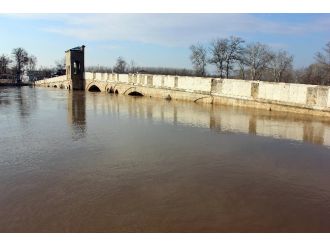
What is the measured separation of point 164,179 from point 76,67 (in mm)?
40021

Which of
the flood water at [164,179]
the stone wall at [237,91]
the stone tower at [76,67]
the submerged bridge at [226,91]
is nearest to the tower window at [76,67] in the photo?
the stone tower at [76,67]

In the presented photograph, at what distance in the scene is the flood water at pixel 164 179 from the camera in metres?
5.30

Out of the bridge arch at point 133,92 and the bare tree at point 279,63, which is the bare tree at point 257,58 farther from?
the bridge arch at point 133,92

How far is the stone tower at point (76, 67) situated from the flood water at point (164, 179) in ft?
98.6

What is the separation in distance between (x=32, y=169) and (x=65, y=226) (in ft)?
10.3

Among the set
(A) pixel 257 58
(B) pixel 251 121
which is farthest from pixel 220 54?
(B) pixel 251 121

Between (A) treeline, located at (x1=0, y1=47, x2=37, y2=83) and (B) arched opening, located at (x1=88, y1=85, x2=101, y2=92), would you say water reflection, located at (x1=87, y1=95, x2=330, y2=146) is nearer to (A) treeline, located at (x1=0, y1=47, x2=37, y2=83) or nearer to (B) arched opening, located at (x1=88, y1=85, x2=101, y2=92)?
(B) arched opening, located at (x1=88, y1=85, x2=101, y2=92)

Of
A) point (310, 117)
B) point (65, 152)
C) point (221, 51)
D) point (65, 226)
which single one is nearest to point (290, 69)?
point (221, 51)

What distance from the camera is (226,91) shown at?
21906mm

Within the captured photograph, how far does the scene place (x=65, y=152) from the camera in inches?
369

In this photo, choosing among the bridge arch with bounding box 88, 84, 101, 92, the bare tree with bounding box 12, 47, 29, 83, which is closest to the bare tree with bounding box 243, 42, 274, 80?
the bridge arch with bounding box 88, 84, 101, 92

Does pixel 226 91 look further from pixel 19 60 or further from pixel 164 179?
pixel 19 60

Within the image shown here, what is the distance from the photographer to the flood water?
209 inches

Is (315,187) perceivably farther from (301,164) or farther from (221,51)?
(221,51)
